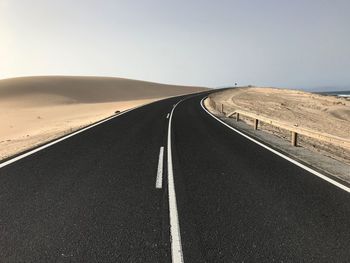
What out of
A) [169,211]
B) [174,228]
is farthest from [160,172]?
[174,228]

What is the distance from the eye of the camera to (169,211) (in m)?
6.17

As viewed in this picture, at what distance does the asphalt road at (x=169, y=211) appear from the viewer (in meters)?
4.68

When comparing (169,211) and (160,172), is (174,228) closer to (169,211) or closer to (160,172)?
(169,211)

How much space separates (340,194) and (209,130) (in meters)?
10.9

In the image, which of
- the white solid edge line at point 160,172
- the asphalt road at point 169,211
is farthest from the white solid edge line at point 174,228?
the white solid edge line at point 160,172

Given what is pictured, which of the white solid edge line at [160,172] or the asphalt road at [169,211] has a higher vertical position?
the asphalt road at [169,211]

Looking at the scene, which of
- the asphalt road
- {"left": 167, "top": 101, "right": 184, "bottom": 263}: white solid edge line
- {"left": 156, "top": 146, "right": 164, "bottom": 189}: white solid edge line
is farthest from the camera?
{"left": 156, "top": 146, "right": 164, "bottom": 189}: white solid edge line

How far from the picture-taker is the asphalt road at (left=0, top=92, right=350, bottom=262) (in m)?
4.68

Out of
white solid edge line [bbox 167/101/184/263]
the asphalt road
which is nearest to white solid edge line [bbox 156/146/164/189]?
the asphalt road

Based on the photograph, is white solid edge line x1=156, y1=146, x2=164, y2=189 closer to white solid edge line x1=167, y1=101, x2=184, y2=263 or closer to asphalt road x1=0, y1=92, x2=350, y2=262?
asphalt road x1=0, y1=92, x2=350, y2=262

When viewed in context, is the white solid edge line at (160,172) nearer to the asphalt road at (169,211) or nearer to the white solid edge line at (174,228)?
the asphalt road at (169,211)

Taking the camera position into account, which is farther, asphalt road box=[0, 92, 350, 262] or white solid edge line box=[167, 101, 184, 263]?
asphalt road box=[0, 92, 350, 262]

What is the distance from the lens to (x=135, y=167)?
955 centimetres

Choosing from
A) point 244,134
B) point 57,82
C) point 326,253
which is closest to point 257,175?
point 326,253
